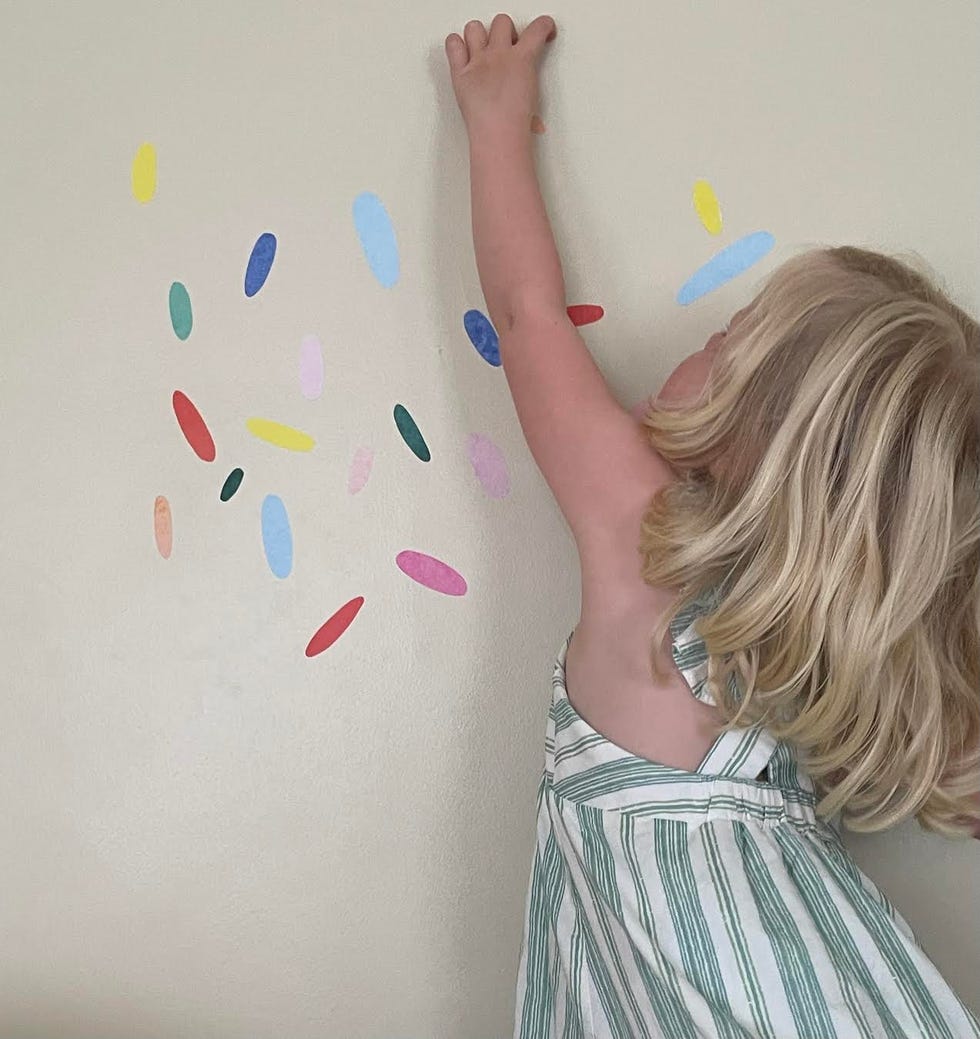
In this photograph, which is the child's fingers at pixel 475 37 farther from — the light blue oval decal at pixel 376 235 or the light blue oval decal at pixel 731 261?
the light blue oval decal at pixel 731 261

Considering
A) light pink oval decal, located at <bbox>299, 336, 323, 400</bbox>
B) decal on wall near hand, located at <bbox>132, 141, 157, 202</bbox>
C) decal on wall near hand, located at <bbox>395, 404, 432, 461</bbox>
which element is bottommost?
decal on wall near hand, located at <bbox>395, 404, 432, 461</bbox>

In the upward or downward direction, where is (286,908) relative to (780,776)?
downward

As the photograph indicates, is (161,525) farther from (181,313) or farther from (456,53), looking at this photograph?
(456,53)

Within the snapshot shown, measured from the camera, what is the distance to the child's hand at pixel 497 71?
101 centimetres

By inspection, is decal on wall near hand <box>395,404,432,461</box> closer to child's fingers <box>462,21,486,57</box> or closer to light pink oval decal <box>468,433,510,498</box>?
light pink oval decal <box>468,433,510,498</box>

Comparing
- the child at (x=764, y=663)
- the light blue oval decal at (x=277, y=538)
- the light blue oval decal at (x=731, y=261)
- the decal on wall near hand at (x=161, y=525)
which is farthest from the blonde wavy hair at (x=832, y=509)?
the decal on wall near hand at (x=161, y=525)

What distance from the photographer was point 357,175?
105 cm

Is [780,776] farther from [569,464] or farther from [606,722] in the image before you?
[569,464]

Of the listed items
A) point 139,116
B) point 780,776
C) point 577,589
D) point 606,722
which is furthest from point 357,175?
point 780,776

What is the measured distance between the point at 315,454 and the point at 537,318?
0.82 ft

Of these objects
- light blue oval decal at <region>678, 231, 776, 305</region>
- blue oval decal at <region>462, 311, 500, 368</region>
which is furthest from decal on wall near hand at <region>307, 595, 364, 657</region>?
light blue oval decal at <region>678, 231, 776, 305</region>

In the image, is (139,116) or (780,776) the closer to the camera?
(780,776)

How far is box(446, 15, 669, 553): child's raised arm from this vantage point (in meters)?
0.90

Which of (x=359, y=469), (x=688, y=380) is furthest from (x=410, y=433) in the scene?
(x=688, y=380)
